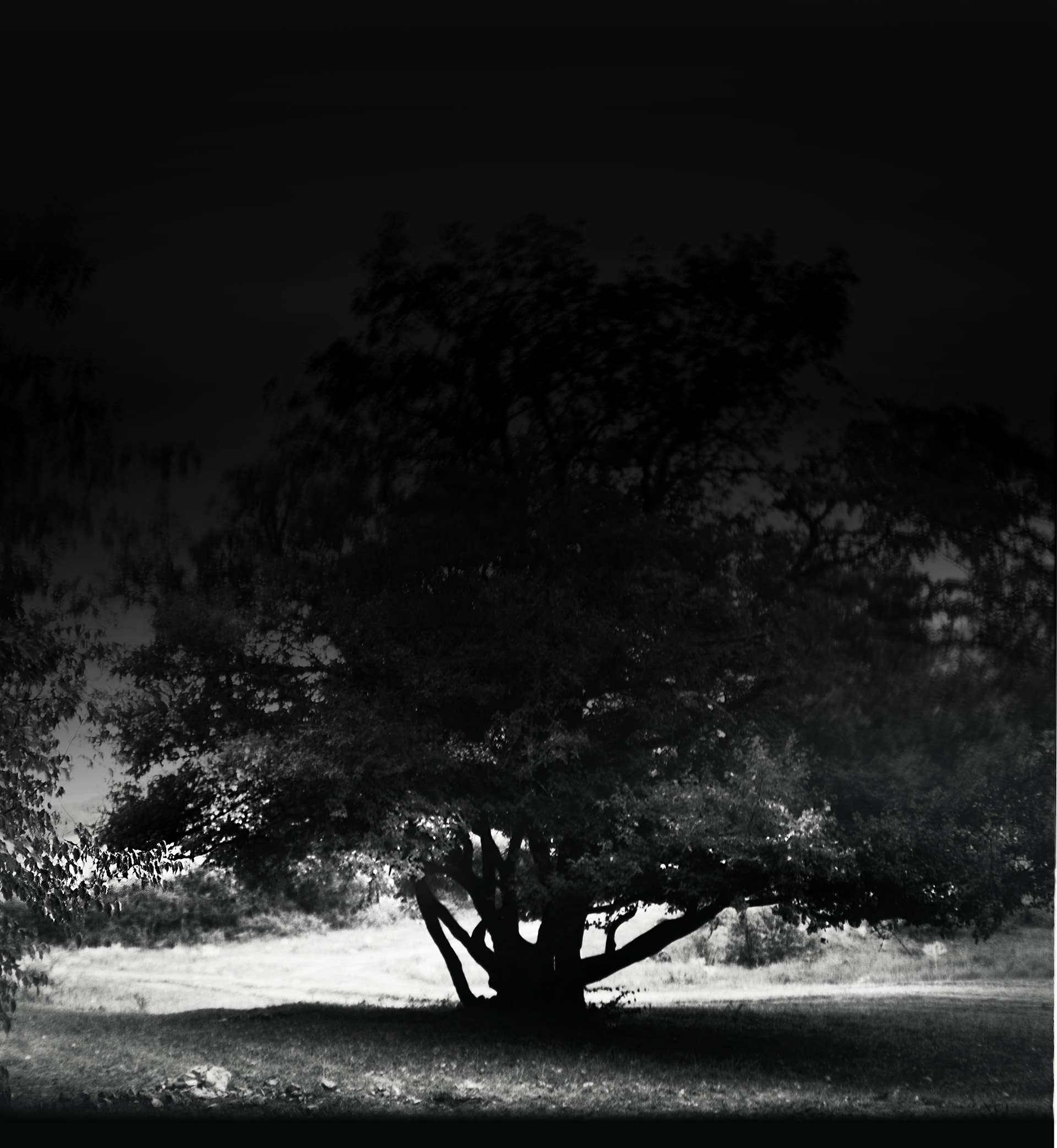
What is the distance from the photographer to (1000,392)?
14.5 feet

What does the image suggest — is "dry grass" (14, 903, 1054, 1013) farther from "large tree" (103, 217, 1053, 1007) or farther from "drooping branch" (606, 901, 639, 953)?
"large tree" (103, 217, 1053, 1007)

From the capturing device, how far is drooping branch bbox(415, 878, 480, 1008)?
14.8 ft

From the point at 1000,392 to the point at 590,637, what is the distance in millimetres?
1806

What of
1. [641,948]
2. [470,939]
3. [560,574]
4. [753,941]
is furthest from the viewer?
[753,941]

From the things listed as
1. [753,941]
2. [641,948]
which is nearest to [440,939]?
[641,948]

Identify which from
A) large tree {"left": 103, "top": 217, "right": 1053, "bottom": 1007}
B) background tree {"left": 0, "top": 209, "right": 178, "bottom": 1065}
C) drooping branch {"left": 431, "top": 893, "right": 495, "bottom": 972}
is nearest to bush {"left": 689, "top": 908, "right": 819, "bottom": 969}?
large tree {"left": 103, "top": 217, "right": 1053, "bottom": 1007}

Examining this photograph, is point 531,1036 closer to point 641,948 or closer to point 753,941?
point 641,948

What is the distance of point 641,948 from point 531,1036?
0.61 metres

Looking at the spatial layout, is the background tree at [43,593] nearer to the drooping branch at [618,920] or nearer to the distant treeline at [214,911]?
the distant treeline at [214,911]

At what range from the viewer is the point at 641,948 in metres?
4.82

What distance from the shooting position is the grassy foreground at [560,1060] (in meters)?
3.86

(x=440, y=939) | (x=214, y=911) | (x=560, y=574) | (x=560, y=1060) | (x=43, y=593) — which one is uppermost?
(x=560, y=574)

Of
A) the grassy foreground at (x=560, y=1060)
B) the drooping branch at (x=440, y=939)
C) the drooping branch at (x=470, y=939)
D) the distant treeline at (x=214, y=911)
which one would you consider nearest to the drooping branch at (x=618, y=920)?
the grassy foreground at (x=560, y=1060)

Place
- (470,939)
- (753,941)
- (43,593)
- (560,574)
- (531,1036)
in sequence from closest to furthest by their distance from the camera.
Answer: (43,593), (560,574), (531,1036), (470,939), (753,941)
